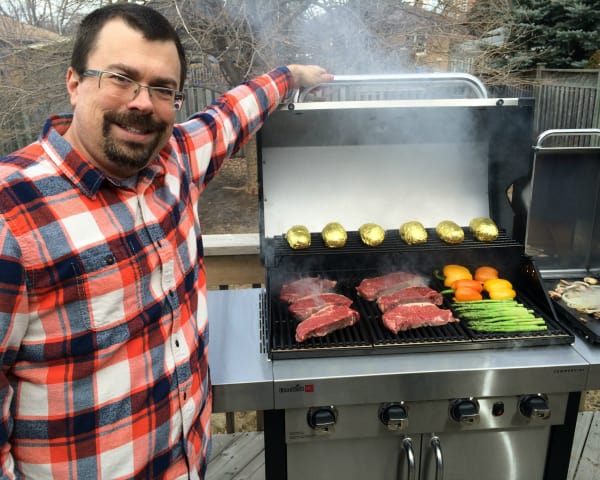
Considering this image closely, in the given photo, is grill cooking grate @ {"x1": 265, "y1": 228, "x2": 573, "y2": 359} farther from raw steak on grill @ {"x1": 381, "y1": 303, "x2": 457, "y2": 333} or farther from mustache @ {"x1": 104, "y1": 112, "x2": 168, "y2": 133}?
mustache @ {"x1": 104, "y1": 112, "x2": 168, "y2": 133}

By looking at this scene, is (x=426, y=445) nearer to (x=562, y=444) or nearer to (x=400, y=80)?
(x=562, y=444)

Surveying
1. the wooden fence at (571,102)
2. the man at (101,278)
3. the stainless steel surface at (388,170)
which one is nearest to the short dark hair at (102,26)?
the man at (101,278)

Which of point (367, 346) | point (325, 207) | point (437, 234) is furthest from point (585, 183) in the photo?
point (367, 346)

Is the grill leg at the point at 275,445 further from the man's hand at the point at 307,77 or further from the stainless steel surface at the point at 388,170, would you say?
the man's hand at the point at 307,77

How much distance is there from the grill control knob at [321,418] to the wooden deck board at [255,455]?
134 cm

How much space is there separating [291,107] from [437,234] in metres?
1.00

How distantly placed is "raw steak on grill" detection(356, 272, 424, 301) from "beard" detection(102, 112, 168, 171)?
132 cm

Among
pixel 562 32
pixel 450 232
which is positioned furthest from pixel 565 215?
pixel 562 32

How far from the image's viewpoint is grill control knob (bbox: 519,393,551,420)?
77.7 inches

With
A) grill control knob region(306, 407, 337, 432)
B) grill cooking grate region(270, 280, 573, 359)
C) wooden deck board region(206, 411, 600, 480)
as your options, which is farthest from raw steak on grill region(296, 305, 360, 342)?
wooden deck board region(206, 411, 600, 480)

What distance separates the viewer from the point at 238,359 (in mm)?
2062

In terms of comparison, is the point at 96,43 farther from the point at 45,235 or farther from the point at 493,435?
the point at 493,435

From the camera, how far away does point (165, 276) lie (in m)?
1.49

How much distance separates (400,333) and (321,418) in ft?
1.63
